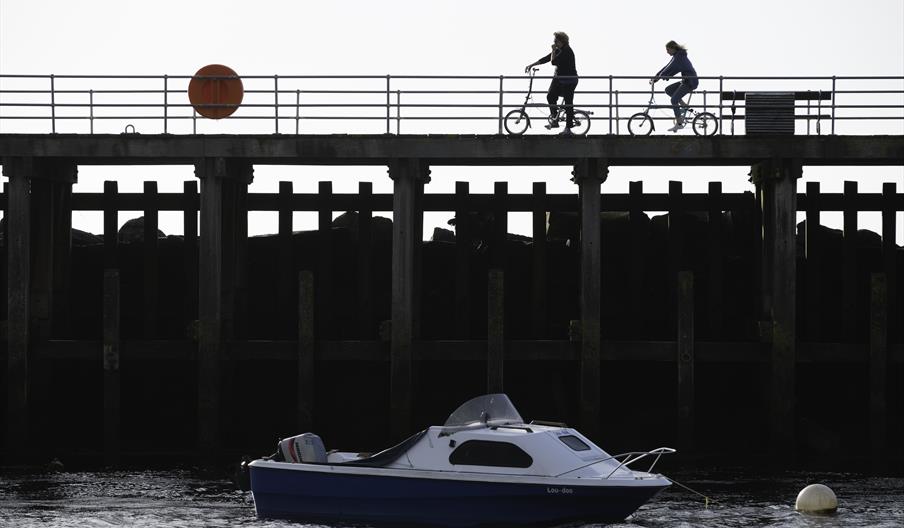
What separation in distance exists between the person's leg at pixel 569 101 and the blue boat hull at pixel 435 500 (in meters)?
9.23

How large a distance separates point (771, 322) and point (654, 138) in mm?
3890

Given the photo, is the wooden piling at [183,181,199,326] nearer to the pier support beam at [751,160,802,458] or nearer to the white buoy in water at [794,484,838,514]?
the pier support beam at [751,160,802,458]

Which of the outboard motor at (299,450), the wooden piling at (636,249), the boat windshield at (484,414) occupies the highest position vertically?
the wooden piling at (636,249)

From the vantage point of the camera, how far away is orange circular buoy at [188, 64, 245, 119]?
92.2 ft

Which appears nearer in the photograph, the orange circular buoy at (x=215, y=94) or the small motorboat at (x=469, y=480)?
the small motorboat at (x=469, y=480)

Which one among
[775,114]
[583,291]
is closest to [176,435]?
[583,291]

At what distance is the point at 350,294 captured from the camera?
3194cm

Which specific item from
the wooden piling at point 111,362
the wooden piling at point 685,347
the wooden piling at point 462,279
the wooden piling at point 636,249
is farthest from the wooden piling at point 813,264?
the wooden piling at point 111,362

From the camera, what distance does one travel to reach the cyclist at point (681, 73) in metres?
27.3

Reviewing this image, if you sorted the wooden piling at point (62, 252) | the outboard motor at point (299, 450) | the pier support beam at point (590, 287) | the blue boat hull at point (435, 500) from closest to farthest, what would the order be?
the blue boat hull at point (435, 500) → the outboard motor at point (299, 450) → the pier support beam at point (590, 287) → the wooden piling at point (62, 252)

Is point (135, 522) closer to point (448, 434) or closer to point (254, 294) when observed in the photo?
point (448, 434)

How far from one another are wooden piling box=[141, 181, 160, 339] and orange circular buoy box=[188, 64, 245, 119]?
2674 mm

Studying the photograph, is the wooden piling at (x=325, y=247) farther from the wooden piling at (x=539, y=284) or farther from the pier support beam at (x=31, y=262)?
the pier support beam at (x=31, y=262)

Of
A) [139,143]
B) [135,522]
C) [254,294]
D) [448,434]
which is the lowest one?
[135,522]
